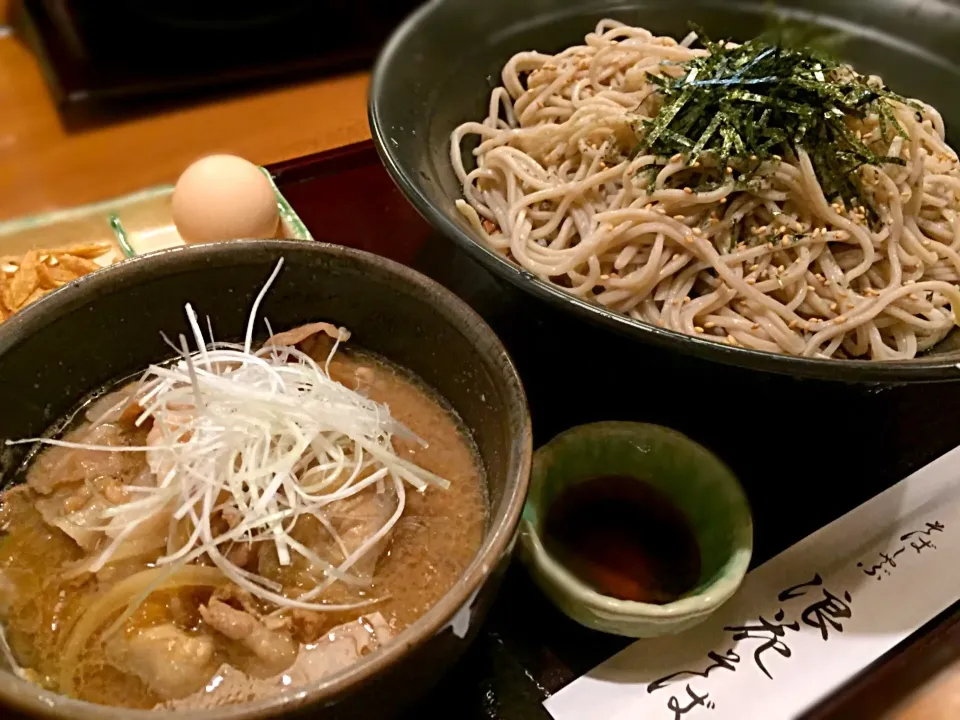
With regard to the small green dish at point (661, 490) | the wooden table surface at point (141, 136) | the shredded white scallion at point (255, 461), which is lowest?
the small green dish at point (661, 490)

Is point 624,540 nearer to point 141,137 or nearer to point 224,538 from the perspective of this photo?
point 224,538

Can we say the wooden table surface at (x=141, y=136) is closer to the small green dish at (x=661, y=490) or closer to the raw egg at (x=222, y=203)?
the raw egg at (x=222, y=203)

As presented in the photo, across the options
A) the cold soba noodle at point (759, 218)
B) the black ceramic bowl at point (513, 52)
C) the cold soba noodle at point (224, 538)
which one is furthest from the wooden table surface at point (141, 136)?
the cold soba noodle at point (224, 538)

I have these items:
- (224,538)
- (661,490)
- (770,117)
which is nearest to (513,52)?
(770,117)

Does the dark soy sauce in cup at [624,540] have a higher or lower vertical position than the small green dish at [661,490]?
lower

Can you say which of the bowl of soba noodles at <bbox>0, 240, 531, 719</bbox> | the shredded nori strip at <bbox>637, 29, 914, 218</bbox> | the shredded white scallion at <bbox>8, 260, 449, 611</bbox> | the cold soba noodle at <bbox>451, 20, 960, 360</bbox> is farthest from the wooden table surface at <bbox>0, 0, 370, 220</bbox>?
the shredded white scallion at <bbox>8, 260, 449, 611</bbox>

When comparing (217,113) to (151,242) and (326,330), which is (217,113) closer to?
(151,242)
